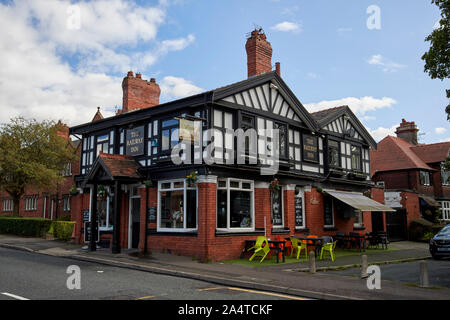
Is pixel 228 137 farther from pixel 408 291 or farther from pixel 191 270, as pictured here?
pixel 408 291

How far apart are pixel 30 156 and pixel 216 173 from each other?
61.9ft

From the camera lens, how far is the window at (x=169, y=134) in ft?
53.4

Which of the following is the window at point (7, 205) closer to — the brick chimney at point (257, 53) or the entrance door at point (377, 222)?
the brick chimney at point (257, 53)

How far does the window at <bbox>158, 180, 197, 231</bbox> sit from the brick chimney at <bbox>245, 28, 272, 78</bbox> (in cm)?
731

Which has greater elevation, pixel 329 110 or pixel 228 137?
pixel 329 110

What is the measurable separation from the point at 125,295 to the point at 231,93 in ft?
32.3

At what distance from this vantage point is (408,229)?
27969mm

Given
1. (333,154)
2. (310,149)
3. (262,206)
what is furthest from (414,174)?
(262,206)

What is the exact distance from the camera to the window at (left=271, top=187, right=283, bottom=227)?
1803 centimetres

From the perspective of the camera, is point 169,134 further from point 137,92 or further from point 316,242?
point 316,242

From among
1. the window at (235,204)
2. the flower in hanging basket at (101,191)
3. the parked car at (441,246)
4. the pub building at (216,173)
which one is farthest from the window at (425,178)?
the flower in hanging basket at (101,191)

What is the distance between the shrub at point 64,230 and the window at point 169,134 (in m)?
9.22

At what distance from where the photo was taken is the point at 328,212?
2166cm
